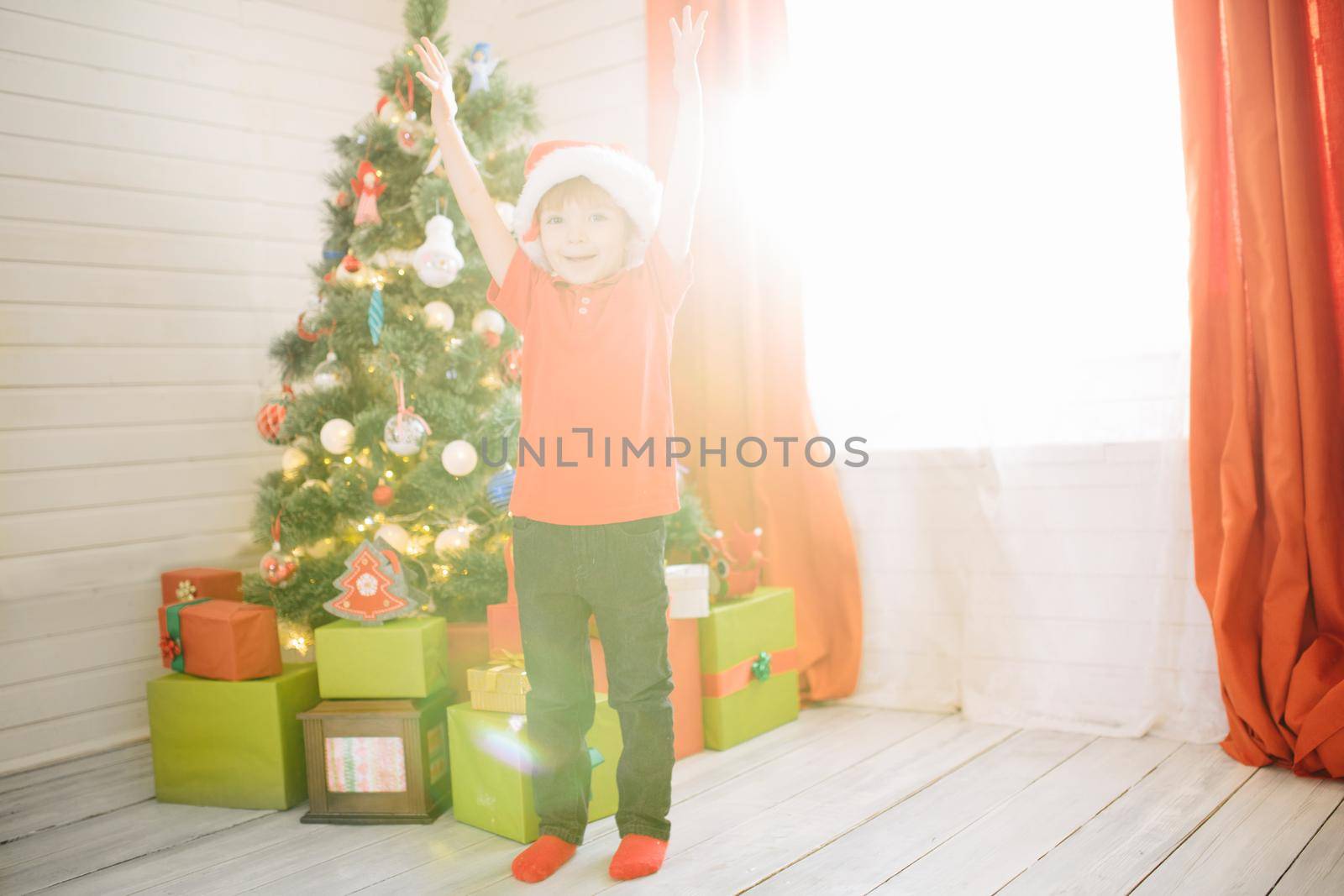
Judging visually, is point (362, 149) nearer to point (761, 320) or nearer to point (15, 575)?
point (761, 320)

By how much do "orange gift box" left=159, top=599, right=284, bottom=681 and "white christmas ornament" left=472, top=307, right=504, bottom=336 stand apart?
72cm

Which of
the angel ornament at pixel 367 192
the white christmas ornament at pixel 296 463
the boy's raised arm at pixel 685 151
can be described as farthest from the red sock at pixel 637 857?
the angel ornament at pixel 367 192

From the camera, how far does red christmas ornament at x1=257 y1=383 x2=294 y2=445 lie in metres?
2.27

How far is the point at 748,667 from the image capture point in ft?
7.60

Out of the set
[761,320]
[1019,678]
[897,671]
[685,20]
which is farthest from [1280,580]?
[685,20]

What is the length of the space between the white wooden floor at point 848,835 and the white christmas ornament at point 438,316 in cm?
100

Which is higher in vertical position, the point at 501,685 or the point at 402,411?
the point at 402,411

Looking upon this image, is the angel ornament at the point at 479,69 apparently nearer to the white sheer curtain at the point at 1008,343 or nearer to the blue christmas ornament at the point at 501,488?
the white sheer curtain at the point at 1008,343

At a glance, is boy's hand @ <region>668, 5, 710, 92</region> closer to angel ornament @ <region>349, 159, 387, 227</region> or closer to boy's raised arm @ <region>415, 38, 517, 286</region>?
boy's raised arm @ <region>415, 38, 517, 286</region>

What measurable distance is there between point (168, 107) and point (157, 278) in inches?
17.3

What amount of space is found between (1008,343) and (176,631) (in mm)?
1913

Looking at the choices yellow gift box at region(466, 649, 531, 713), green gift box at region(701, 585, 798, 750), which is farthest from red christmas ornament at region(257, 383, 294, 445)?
green gift box at region(701, 585, 798, 750)

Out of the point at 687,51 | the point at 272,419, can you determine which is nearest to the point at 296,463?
the point at 272,419

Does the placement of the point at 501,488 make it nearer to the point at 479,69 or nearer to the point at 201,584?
the point at 201,584
